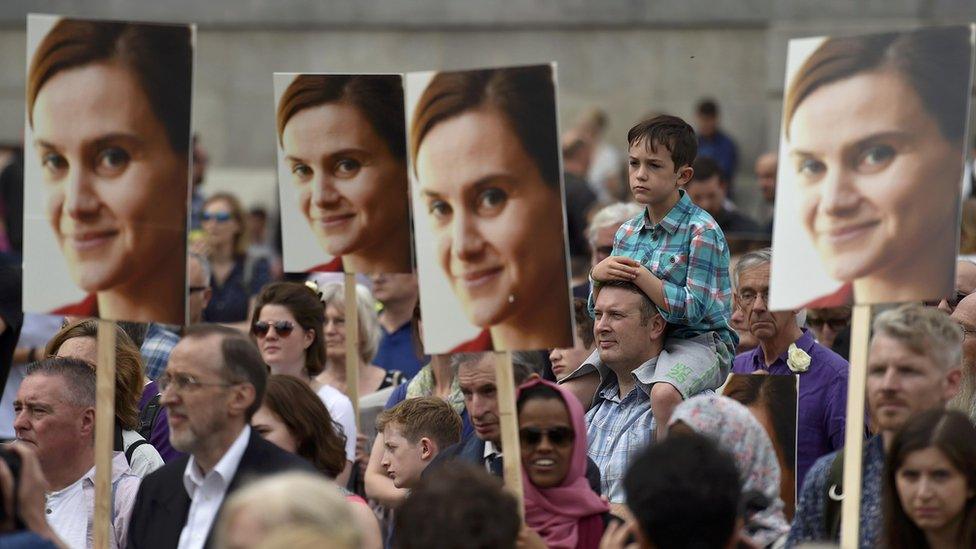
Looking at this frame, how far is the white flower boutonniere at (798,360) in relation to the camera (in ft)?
25.0

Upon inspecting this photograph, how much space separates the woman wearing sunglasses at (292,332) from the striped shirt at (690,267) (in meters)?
1.70

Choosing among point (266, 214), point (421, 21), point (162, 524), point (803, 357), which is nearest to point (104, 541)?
point (162, 524)

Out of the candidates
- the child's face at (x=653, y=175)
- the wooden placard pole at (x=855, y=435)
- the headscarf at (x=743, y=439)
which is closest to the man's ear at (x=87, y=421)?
the child's face at (x=653, y=175)

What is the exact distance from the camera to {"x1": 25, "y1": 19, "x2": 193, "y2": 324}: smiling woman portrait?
6539 millimetres

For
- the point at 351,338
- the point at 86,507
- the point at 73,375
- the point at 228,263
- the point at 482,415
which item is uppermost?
the point at 228,263

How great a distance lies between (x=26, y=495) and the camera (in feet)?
17.5

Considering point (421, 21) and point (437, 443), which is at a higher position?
point (421, 21)

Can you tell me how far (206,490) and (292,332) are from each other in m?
2.38

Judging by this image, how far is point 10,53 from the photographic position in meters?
19.4

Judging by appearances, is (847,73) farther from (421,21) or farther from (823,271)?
(421,21)

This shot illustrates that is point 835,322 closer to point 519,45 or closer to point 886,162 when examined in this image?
point 886,162

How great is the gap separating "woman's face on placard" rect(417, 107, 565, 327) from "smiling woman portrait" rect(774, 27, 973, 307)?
2.84ft

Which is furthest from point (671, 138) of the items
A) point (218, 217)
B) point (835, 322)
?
point (218, 217)

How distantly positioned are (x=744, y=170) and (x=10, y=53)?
7.75m
